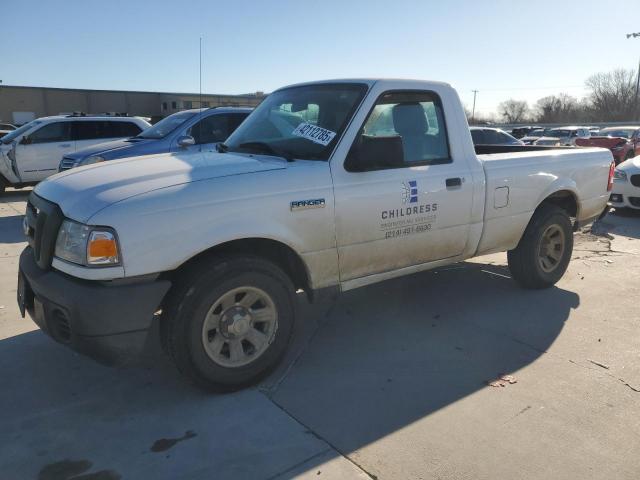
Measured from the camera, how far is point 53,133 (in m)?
12.1

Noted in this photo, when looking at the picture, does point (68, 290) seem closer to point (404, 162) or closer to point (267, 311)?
point (267, 311)

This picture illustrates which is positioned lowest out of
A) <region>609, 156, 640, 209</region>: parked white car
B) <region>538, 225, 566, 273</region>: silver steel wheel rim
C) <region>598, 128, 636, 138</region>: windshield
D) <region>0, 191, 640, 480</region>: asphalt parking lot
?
<region>0, 191, 640, 480</region>: asphalt parking lot

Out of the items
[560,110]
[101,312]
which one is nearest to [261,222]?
[101,312]

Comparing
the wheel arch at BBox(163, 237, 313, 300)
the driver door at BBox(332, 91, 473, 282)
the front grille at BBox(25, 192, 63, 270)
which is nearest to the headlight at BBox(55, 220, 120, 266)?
the front grille at BBox(25, 192, 63, 270)

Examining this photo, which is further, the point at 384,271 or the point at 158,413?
the point at 384,271

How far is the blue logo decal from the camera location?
378 centimetres

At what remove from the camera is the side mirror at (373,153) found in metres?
3.44

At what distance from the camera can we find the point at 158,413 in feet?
10.0

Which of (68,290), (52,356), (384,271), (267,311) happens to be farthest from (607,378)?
(52,356)

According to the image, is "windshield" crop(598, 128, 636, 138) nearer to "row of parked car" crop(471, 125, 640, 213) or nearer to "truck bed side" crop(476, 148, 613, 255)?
"row of parked car" crop(471, 125, 640, 213)

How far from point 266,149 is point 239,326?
1345 millimetres

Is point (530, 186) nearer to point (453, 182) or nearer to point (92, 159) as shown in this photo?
point (453, 182)

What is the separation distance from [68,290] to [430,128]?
9.45 ft

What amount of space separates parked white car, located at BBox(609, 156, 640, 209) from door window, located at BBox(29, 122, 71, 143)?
11714mm
